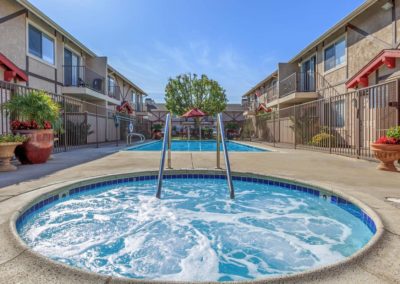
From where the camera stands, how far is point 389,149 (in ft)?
18.3

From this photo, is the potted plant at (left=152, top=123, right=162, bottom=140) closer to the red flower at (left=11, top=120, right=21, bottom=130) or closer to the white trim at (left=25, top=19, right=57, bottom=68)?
the white trim at (left=25, top=19, right=57, bottom=68)

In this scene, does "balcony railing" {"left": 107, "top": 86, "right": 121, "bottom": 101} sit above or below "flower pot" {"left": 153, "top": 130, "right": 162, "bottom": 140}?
above

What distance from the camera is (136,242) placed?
3080 mm

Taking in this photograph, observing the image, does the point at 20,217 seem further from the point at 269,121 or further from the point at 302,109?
the point at 269,121

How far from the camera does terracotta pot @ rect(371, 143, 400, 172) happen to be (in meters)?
5.56

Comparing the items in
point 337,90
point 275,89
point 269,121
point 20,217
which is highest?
point 275,89

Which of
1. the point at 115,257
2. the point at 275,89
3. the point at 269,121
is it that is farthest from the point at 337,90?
the point at 115,257

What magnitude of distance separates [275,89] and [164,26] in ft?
30.8

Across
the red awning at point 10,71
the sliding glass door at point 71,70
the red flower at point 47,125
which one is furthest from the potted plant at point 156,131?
the red flower at point 47,125

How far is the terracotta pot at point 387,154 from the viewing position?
5.56m

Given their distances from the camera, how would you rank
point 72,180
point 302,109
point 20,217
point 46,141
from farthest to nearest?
point 302,109, point 46,141, point 72,180, point 20,217

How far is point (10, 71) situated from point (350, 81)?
550 inches

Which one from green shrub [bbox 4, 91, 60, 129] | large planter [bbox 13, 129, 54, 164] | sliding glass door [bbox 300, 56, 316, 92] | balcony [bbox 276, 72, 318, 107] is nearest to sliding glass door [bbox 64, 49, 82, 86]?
green shrub [bbox 4, 91, 60, 129]

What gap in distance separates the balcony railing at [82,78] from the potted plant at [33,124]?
9.41 m
